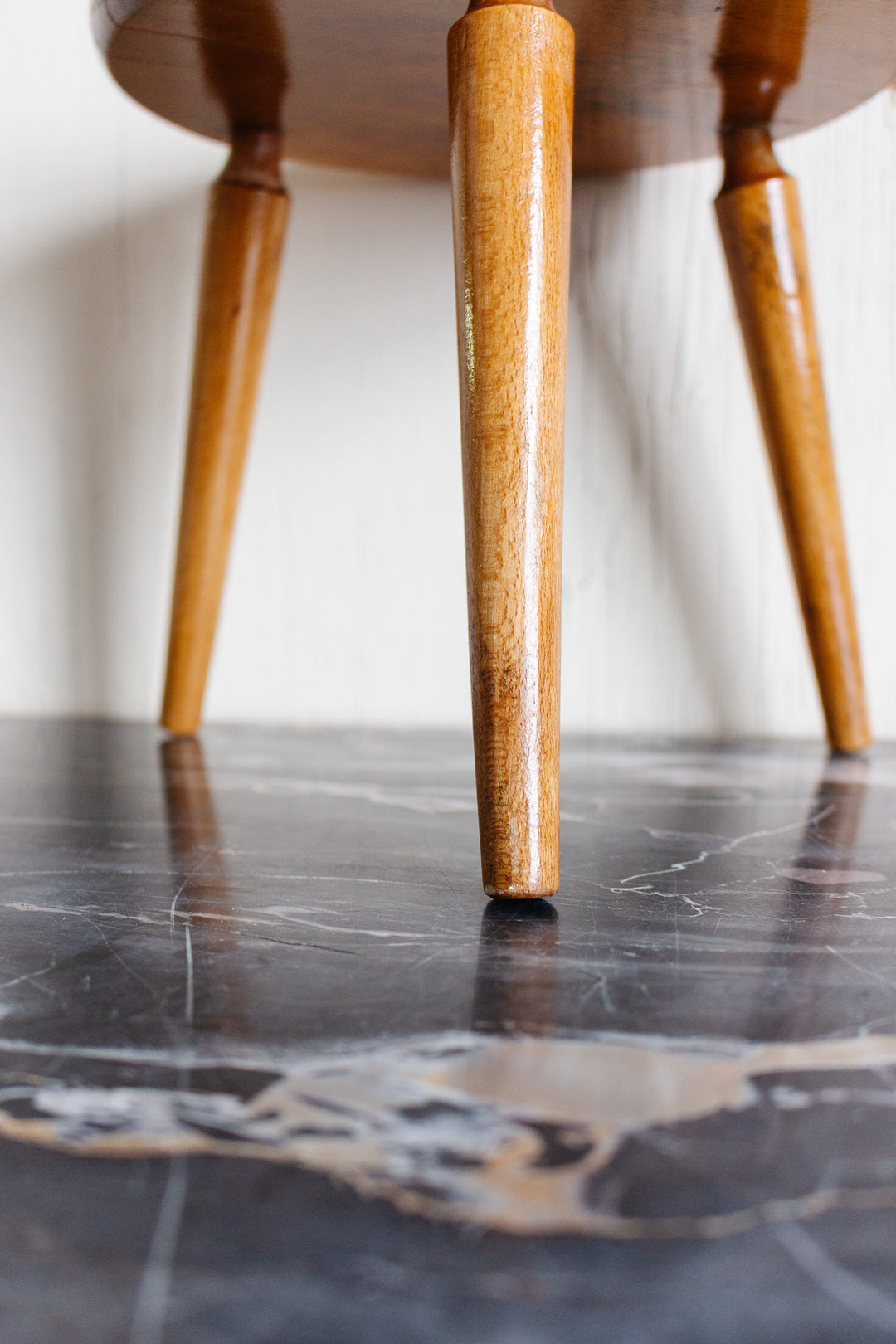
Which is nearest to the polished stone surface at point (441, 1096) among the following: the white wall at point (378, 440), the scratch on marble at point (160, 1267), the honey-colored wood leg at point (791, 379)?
the scratch on marble at point (160, 1267)

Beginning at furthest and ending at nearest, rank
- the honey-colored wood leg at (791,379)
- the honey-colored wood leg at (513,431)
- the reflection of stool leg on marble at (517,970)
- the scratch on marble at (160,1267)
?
the honey-colored wood leg at (791,379), the honey-colored wood leg at (513,431), the reflection of stool leg on marble at (517,970), the scratch on marble at (160,1267)

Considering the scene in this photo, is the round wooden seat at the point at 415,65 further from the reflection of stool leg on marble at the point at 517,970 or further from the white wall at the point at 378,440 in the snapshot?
the reflection of stool leg on marble at the point at 517,970

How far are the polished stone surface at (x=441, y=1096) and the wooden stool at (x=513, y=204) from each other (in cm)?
8

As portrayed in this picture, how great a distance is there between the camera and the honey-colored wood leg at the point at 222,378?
2.75ft

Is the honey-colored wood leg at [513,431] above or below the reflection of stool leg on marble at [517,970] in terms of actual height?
above

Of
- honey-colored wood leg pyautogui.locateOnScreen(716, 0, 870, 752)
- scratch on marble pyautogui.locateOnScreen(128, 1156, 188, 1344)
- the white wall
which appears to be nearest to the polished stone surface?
scratch on marble pyautogui.locateOnScreen(128, 1156, 188, 1344)

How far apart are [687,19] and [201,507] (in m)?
0.47

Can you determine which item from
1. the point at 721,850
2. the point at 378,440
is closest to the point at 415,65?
the point at 378,440

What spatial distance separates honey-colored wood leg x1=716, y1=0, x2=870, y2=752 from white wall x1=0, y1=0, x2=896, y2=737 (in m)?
0.15

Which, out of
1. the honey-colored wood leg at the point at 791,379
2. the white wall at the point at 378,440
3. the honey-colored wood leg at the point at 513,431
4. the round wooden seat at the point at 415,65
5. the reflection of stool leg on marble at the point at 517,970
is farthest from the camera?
the white wall at the point at 378,440

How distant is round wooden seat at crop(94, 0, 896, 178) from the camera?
0.61 meters

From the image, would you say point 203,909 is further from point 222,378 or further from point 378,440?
point 378,440

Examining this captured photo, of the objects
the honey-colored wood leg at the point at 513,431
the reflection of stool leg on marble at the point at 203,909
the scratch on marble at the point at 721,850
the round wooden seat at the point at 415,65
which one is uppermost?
the round wooden seat at the point at 415,65

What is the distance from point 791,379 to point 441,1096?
674 millimetres
